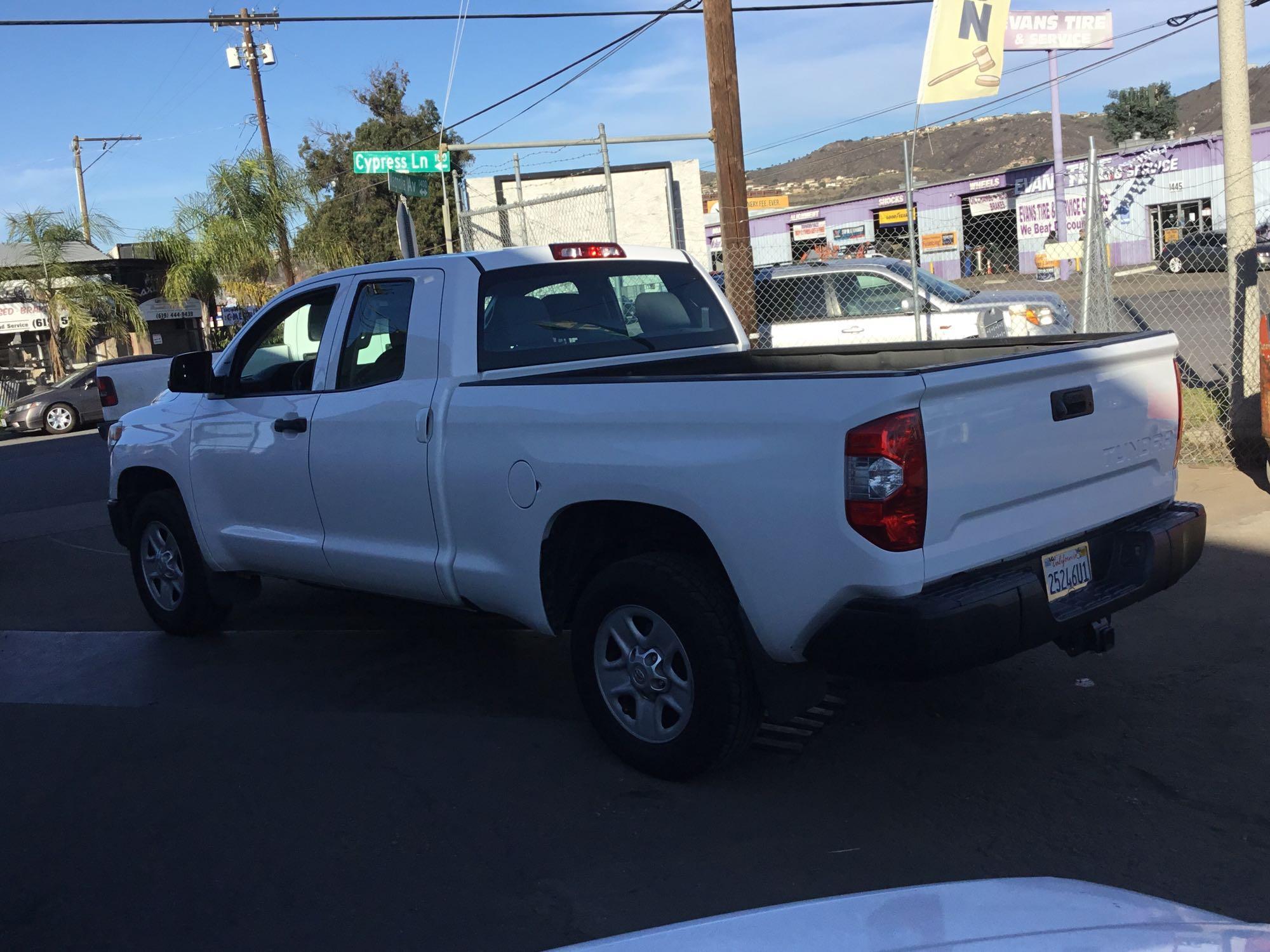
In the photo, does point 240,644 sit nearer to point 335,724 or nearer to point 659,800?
point 335,724

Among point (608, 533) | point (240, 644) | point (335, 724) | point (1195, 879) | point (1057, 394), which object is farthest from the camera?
point (240, 644)

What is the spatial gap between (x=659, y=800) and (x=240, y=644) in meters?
3.26

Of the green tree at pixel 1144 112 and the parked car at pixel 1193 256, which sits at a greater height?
the green tree at pixel 1144 112

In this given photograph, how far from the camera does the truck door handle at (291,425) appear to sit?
212 inches

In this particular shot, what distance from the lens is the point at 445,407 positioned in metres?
4.71

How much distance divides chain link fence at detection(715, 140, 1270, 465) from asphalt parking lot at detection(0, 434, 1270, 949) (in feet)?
11.4

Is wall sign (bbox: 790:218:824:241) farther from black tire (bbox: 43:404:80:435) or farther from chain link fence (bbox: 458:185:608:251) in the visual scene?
black tire (bbox: 43:404:80:435)

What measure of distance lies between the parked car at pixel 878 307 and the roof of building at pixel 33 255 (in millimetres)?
25160

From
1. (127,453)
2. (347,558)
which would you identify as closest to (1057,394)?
(347,558)

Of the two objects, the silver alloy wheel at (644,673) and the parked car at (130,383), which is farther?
the parked car at (130,383)

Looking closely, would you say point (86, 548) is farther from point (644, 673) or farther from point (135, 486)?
point (644, 673)

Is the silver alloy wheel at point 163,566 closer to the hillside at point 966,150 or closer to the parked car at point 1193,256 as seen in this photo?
the parked car at point 1193,256

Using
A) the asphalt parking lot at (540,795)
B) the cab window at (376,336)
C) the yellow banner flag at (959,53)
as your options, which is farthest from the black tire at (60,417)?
the cab window at (376,336)

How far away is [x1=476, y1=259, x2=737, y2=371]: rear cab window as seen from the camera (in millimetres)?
4977
